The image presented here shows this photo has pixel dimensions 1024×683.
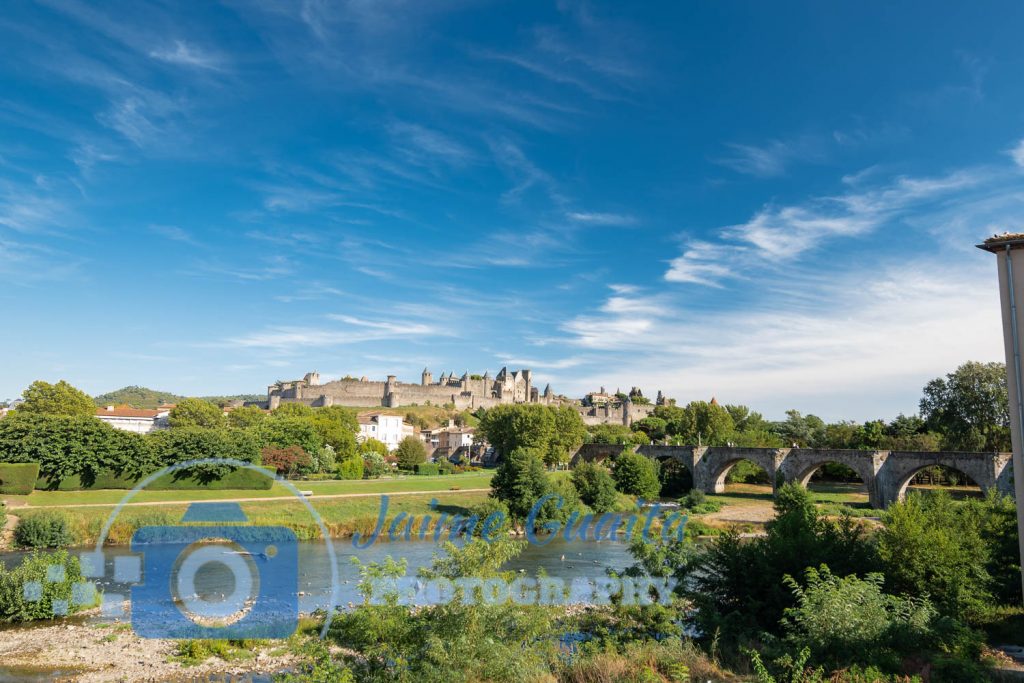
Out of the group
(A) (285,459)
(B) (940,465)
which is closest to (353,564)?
(A) (285,459)

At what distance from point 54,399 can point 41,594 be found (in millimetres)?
45630

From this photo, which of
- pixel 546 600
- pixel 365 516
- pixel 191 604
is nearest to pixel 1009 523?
pixel 546 600

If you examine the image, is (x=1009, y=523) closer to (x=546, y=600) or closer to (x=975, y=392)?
(x=546, y=600)

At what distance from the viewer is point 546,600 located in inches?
674

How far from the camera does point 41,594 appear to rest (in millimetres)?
16594

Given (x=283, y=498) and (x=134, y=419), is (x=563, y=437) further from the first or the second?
(x=134, y=419)

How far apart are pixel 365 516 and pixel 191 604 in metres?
13.9

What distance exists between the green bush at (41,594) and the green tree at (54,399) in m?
42.6

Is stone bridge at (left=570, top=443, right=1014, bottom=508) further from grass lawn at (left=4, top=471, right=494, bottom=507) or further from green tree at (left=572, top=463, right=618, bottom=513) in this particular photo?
grass lawn at (left=4, top=471, right=494, bottom=507)

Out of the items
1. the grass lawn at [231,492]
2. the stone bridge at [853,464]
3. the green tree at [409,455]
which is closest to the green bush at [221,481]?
the grass lawn at [231,492]

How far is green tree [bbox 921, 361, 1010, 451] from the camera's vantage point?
45531 mm

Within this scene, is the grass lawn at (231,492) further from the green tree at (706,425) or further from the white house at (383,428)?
the green tree at (706,425)

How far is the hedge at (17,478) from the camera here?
3142 cm

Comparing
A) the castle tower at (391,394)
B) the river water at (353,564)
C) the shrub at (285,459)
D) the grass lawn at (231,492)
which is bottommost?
the river water at (353,564)
